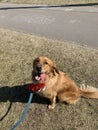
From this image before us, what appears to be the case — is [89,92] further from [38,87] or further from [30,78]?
[30,78]

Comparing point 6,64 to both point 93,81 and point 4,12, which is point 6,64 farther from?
point 4,12

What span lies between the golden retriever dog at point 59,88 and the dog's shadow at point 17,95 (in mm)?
412

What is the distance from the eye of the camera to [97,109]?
654 cm

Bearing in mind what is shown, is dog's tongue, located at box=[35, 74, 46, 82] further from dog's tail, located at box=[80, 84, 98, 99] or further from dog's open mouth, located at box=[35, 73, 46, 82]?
dog's tail, located at box=[80, 84, 98, 99]

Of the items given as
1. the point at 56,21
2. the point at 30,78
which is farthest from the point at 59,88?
the point at 56,21

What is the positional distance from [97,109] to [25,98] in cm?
156

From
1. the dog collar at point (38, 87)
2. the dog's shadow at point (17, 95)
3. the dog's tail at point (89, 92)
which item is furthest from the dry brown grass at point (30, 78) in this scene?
the dog collar at point (38, 87)

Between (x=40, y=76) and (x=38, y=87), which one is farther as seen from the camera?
(x=38, y=87)

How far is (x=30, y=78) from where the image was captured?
7.66 m

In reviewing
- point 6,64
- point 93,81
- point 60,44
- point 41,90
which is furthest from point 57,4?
point 41,90

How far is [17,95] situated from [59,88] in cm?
117

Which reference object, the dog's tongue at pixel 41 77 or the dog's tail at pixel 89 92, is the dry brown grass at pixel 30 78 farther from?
the dog's tongue at pixel 41 77

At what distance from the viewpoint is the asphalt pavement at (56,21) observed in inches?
413

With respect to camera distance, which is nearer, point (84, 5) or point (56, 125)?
point (56, 125)
